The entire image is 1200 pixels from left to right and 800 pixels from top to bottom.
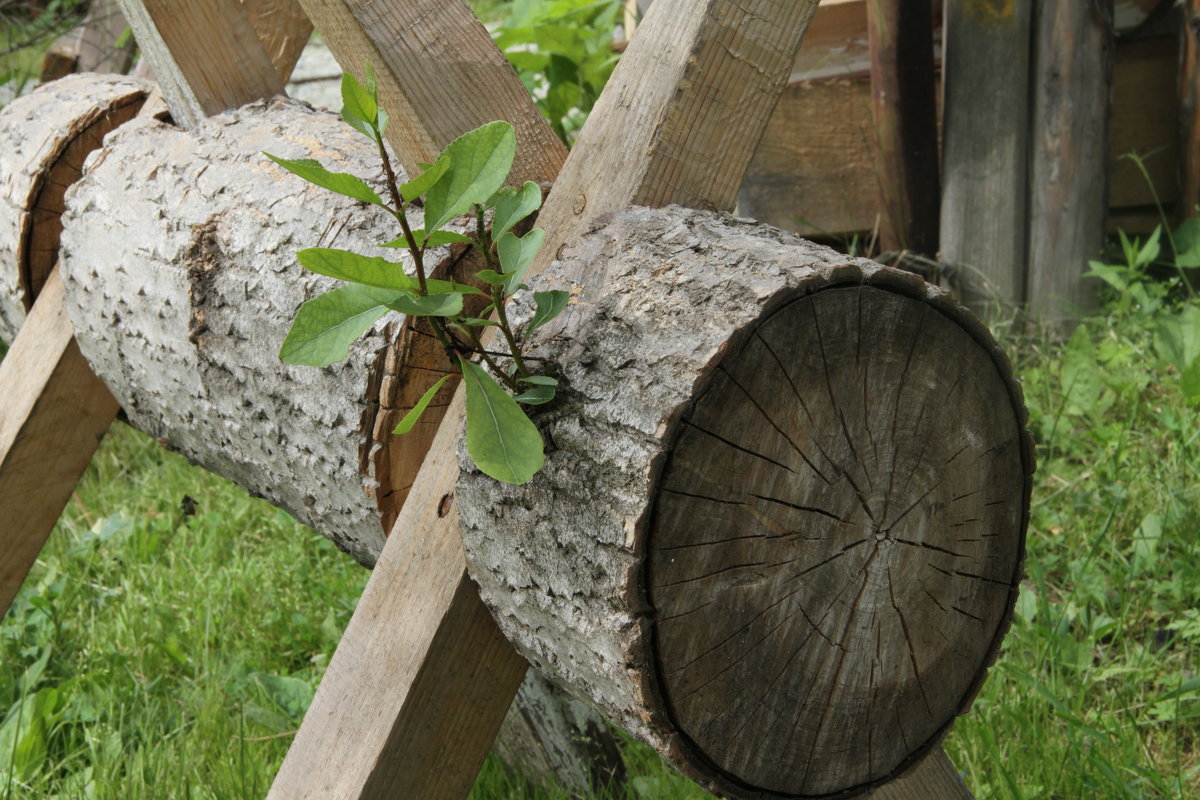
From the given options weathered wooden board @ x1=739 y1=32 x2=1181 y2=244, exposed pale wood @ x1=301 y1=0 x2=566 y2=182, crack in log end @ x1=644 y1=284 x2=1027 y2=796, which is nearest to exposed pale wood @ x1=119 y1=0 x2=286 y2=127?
exposed pale wood @ x1=301 y1=0 x2=566 y2=182

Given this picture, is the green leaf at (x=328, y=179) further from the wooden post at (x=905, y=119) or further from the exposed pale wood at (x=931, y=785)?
the wooden post at (x=905, y=119)

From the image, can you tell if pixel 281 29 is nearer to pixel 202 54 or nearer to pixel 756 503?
pixel 202 54

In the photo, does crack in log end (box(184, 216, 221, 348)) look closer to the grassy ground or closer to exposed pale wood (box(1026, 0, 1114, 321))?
the grassy ground

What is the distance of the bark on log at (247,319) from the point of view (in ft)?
4.21

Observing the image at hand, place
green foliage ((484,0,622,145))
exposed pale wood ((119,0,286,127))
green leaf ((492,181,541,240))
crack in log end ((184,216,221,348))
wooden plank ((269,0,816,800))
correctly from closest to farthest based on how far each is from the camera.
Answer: green leaf ((492,181,541,240)) < wooden plank ((269,0,816,800)) < crack in log end ((184,216,221,348)) < exposed pale wood ((119,0,286,127)) < green foliage ((484,0,622,145))

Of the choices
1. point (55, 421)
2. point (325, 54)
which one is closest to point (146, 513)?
point (55, 421)

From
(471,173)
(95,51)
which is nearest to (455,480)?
(471,173)

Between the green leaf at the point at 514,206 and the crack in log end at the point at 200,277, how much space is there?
55 centimetres

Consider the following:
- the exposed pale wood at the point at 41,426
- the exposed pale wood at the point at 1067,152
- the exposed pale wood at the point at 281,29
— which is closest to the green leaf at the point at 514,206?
the exposed pale wood at the point at 281,29

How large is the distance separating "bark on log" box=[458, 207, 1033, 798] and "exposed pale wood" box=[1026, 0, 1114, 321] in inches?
74.4

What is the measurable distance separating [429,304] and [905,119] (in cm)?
222

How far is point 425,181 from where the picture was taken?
97cm

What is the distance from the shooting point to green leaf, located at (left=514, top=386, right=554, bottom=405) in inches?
39.9

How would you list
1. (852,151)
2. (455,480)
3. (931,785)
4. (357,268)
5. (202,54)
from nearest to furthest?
(357,268) < (455,480) < (931,785) < (202,54) < (852,151)
